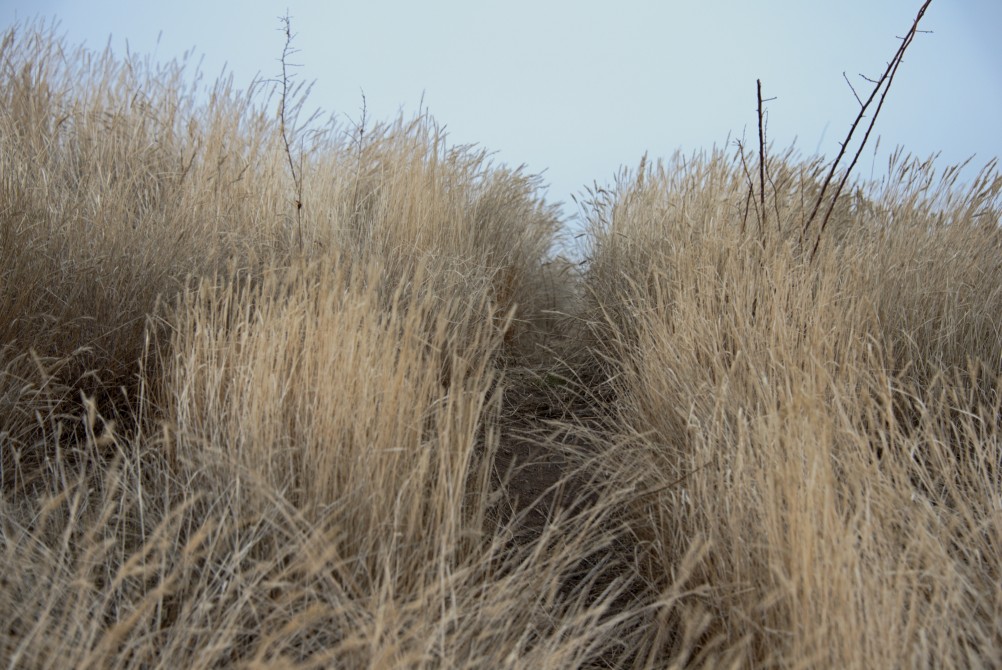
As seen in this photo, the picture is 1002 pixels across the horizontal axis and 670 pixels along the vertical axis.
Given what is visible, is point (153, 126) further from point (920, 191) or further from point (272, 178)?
point (920, 191)

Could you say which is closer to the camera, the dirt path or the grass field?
the grass field

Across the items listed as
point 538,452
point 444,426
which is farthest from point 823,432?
point 538,452

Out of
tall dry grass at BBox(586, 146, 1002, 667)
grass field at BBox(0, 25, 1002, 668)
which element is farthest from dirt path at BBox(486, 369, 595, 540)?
tall dry grass at BBox(586, 146, 1002, 667)

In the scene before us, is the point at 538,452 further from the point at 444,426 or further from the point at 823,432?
the point at 823,432

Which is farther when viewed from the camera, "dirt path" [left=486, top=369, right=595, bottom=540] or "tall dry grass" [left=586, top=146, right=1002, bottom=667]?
"dirt path" [left=486, top=369, right=595, bottom=540]

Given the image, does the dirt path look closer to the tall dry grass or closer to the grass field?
the grass field

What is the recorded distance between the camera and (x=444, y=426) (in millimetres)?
1984

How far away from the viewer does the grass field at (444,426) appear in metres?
1.33

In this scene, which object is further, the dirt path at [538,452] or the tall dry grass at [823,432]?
the dirt path at [538,452]

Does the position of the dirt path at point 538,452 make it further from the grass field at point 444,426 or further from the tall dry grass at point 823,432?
the tall dry grass at point 823,432

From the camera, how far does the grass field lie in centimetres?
133

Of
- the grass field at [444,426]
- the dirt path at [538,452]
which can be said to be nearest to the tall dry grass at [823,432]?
the grass field at [444,426]

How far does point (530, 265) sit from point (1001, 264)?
2456mm

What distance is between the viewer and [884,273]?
2.79m
